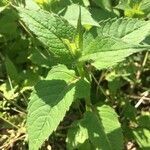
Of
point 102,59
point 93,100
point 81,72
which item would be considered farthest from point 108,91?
point 102,59

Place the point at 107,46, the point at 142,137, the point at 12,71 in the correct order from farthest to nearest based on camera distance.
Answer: the point at 12,71 → the point at 142,137 → the point at 107,46

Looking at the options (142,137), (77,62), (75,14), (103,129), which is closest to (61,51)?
(77,62)

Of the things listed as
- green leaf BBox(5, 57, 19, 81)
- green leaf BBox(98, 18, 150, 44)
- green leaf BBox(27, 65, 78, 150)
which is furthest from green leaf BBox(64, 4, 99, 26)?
green leaf BBox(5, 57, 19, 81)

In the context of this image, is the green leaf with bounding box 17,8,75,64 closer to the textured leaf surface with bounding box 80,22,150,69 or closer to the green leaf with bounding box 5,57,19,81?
the textured leaf surface with bounding box 80,22,150,69

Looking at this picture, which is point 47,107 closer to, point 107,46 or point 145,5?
point 107,46

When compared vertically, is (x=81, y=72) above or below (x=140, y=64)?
above

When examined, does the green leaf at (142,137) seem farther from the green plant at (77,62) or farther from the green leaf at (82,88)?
the green leaf at (82,88)

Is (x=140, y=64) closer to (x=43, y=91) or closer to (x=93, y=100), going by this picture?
(x=93, y=100)
